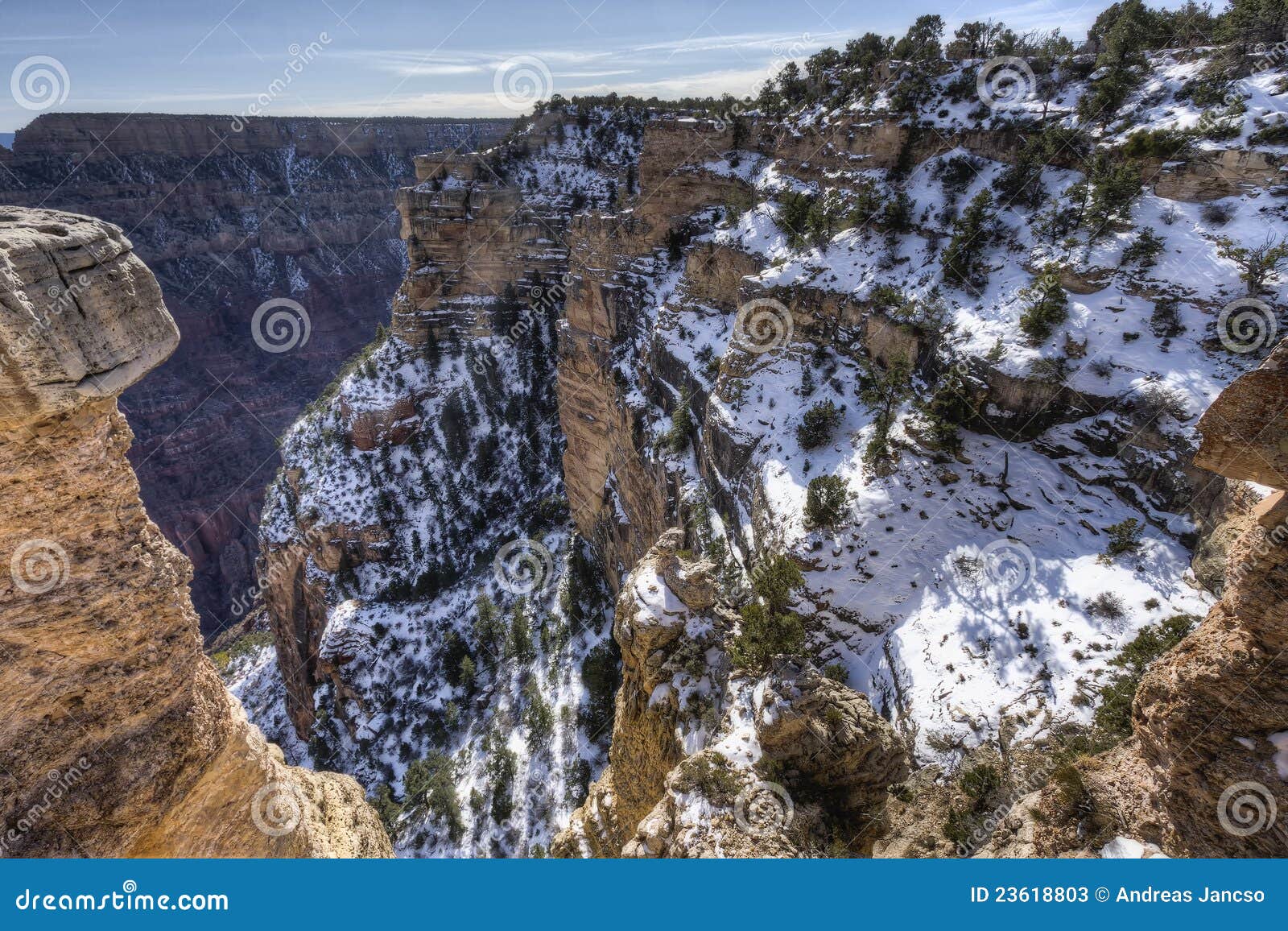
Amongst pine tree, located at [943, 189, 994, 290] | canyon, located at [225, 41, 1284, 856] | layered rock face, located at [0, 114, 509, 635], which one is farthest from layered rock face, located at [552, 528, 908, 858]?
layered rock face, located at [0, 114, 509, 635]

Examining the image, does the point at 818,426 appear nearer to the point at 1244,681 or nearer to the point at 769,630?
the point at 769,630

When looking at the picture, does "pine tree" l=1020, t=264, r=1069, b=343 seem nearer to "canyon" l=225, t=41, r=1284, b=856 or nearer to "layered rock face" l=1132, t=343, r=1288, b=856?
"canyon" l=225, t=41, r=1284, b=856

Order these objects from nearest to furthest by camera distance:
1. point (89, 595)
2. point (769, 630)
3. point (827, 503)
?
point (89, 595) < point (769, 630) < point (827, 503)

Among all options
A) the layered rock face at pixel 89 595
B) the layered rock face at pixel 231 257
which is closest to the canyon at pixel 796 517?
the layered rock face at pixel 89 595

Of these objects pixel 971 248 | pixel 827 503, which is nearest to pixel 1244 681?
pixel 827 503

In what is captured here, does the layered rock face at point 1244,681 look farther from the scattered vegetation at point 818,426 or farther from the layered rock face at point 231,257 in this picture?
the layered rock face at point 231,257

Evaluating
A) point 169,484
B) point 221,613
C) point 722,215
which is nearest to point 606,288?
point 722,215
